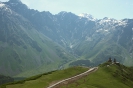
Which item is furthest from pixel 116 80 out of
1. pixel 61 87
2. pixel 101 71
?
pixel 61 87

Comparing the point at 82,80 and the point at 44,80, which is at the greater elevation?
the point at 44,80

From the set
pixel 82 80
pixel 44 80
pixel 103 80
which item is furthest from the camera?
pixel 103 80

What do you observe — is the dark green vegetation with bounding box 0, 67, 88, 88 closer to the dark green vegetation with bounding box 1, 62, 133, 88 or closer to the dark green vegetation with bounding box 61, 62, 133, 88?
the dark green vegetation with bounding box 1, 62, 133, 88

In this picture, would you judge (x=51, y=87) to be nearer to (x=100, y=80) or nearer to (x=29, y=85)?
(x=29, y=85)

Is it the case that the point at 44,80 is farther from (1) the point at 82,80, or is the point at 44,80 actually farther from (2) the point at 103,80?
(2) the point at 103,80

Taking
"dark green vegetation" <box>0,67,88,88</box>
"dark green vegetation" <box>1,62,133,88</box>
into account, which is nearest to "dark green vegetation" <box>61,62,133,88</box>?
"dark green vegetation" <box>1,62,133,88</box>

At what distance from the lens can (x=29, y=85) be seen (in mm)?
115562

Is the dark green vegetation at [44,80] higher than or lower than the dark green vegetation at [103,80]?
higher

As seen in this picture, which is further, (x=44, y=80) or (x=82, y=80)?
(x=82, y=80)

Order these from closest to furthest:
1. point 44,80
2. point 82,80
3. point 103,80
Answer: point 44,80 → point 82,80 → point 103,80

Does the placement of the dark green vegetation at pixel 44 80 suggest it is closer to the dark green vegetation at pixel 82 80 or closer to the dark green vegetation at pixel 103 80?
the dark green vegetation at pixel 82 80

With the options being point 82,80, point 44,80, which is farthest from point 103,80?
point 44,80

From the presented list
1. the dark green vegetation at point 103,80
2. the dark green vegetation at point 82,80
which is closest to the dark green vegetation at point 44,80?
the dark green vegetation at point 82,80

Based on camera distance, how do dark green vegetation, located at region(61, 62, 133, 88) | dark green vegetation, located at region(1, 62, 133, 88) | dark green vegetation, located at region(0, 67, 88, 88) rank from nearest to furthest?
1. dark green vegetation, located at region(0, 67, 88, 88)
2. dark green vegetation, located at region(1, 62, 133, 88)
3. dark green vegetation, located at region(61, 62, 133, 88)
